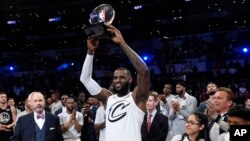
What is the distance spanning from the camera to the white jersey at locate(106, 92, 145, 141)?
3734 millimetres

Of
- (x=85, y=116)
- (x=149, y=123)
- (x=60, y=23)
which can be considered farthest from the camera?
(x=60, y=23)

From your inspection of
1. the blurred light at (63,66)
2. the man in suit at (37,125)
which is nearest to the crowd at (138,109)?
the man in suit at (37,125)

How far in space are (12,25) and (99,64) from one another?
6063mm

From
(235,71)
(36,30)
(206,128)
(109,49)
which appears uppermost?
(36,30)

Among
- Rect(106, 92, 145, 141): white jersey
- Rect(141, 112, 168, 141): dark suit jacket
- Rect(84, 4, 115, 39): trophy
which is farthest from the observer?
Rect(141, 112, 168, 141): dark suit jacket

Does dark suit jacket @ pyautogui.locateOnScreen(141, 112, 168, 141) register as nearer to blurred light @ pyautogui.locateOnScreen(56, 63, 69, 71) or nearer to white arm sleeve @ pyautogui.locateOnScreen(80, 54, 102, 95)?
white arm sleeve @ pyautogui.locateOnScreen(80, 54, 102, 95)

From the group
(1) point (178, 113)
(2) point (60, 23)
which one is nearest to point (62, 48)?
(2) point (60, 23)

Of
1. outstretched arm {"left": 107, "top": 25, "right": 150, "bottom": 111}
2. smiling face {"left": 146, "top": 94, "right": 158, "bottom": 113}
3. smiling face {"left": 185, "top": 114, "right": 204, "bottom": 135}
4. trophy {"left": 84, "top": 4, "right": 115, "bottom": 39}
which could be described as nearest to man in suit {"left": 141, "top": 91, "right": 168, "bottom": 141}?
smiling face {"left": 146, "top": 94, "right": 158, "bottom": 113}

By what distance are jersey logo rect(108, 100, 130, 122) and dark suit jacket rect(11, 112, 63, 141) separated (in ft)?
5.67

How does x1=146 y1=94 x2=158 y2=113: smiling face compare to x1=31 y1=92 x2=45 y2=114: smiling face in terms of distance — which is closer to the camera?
x1=31 y1=92 x2=45 y2=114: smiling face

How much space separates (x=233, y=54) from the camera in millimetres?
17062

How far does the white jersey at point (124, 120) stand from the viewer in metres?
3.73

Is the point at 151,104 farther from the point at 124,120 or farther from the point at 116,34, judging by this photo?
the point at 116,34

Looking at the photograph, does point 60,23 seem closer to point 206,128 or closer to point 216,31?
point 216,31
